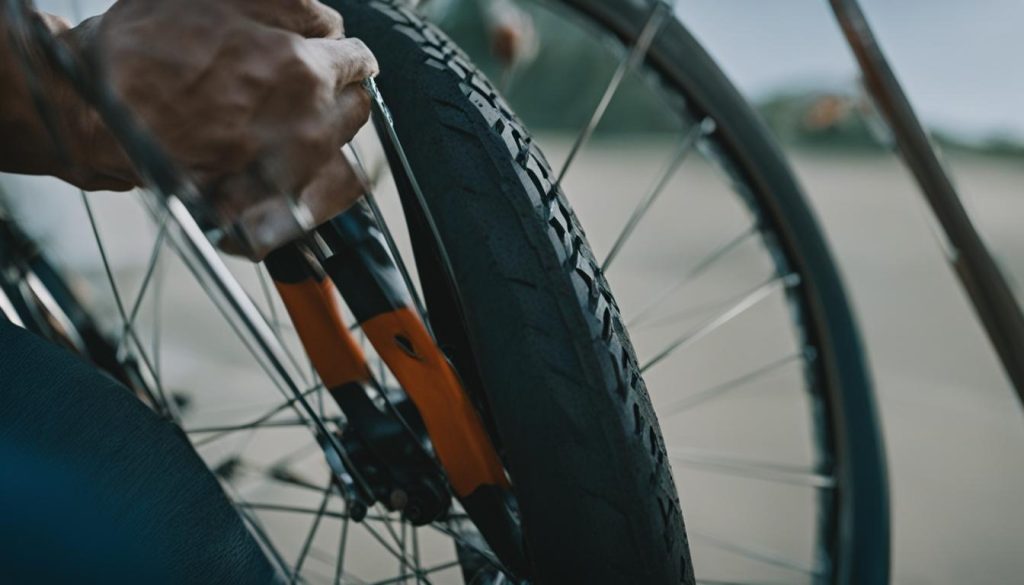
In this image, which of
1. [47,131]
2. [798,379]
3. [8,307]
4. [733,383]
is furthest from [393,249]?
[798,379]

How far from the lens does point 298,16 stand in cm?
50

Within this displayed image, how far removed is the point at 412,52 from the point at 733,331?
5.63 ft

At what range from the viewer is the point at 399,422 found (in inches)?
25.8

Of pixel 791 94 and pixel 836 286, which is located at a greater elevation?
Answer: pixel 791 94

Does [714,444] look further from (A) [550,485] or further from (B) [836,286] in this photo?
(A) [550,485]

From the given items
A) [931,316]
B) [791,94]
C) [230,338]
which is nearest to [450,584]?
[230,338]

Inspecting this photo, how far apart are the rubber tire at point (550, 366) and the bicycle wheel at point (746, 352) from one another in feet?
0.90

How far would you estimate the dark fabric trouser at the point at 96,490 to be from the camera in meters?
0.55

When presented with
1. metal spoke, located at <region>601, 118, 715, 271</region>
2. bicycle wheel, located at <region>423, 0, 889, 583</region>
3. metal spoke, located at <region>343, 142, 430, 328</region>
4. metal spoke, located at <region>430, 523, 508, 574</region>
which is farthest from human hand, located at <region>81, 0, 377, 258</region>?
metal spoke, located at <region>601, 118, 715, 271</region>

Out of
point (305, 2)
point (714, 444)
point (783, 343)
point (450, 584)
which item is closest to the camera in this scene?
point (305, 2)

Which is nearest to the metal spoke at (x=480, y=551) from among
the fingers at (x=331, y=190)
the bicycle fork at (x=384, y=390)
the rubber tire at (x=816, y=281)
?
the bicycle fork at (x=384, y=390)

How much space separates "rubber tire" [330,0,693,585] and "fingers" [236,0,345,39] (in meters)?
0.09

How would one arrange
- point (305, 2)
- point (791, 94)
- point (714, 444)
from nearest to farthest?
point (305, 2), point (714, 444), point (791, 94)

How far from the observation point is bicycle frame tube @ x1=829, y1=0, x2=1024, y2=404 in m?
0.89
